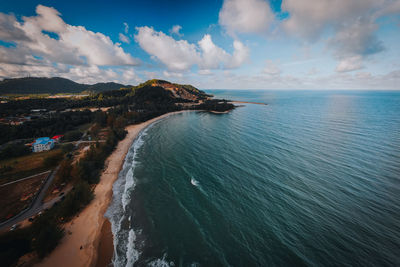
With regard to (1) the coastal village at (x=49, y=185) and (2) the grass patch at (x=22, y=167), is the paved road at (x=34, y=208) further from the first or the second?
(2) the grass patch at (x=22, y=167)

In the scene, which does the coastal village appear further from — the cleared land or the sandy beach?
the sandy beach

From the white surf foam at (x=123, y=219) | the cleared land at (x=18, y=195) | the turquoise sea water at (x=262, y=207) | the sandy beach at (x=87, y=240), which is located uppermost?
the turquoise sea water at (x=262, y=207)

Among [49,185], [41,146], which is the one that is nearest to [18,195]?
[49,185]

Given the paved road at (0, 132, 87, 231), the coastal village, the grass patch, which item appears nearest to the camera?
the coastal village

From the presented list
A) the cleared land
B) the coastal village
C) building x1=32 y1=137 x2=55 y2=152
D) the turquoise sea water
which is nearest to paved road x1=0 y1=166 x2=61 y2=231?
the coastal village

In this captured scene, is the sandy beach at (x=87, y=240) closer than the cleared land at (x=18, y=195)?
Yes

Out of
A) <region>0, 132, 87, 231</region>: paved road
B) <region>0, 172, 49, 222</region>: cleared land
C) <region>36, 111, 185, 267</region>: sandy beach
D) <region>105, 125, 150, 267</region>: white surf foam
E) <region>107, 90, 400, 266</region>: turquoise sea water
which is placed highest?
<region>107, 90, 400, 266</region>: turquoise sea water

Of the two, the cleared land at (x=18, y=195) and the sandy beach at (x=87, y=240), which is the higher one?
the cleared land at (x=18, y=195)

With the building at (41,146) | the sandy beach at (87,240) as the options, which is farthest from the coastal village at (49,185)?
the sandy beach at (87,240)

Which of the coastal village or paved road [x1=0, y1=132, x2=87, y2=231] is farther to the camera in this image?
paved road [x1=0, y1=132, x2=87, y2=231]
